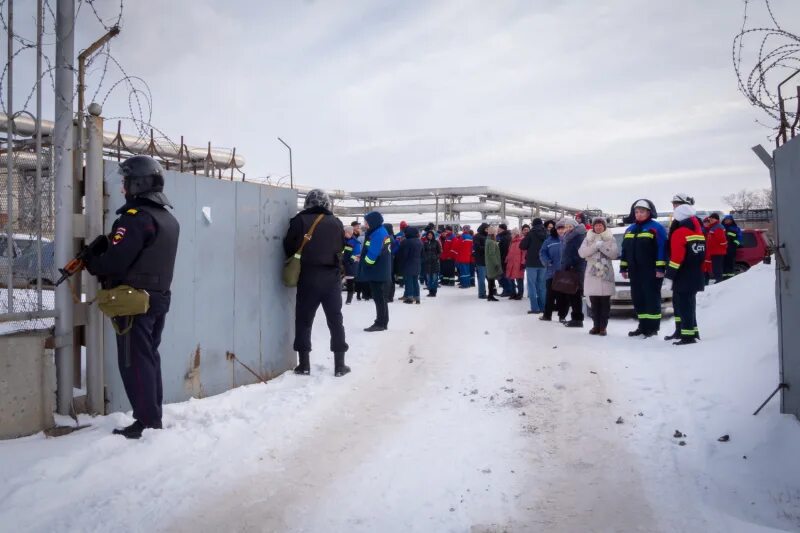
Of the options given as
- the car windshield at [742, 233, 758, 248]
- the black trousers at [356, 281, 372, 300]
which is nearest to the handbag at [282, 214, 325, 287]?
the black trousers at [356, 281, 372, 300]

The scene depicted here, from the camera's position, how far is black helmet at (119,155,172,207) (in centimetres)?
411

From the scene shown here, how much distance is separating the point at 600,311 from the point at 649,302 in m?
0.70

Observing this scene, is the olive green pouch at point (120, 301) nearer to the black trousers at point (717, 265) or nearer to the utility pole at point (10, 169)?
the utility pole at point (10, 169)

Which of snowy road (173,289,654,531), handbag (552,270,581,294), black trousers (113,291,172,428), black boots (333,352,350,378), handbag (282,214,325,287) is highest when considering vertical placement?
Answer: handbag (282,214,325,287)

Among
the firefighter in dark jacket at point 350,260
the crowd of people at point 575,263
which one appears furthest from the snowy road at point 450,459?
the firefighter in dark jacket at point 350,260

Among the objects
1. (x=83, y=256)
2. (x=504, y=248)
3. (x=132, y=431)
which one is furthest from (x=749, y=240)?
(x=83, y=256)

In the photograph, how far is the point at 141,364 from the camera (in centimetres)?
403

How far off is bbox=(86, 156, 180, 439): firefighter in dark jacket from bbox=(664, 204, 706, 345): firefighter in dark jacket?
613 cm

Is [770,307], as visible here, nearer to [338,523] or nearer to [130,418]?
[338,523]

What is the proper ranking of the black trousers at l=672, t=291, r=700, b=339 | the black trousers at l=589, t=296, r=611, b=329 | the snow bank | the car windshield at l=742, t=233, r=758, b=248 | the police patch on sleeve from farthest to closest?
the car windshield at l=742, t=233, r=758, b=248
the black trousers at l=589, t=296, r=611, b=329
the black trousers at l=672, t=291, r=700, b=339
the police patch on sleeve
the snow bank

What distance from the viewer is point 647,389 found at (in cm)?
545

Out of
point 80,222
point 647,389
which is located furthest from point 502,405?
point 80,222

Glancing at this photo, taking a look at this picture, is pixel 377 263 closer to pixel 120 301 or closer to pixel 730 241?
pixel 120 301

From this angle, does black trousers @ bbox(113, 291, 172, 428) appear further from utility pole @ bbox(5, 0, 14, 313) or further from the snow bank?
the snow bank
